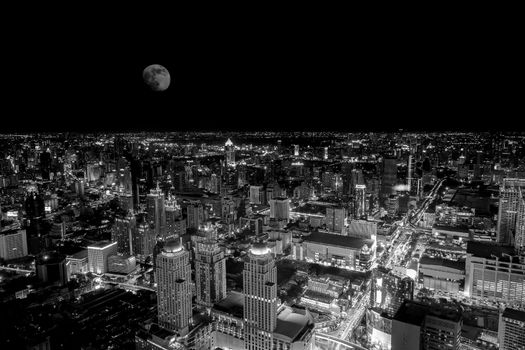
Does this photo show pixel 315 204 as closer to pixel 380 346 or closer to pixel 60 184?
pixel 380 346

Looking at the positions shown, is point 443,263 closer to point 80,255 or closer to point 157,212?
point 157,212

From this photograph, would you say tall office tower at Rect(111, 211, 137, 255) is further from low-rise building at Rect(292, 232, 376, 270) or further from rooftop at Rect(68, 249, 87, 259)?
low-rise building at Rect(292, 232, 376, 270)

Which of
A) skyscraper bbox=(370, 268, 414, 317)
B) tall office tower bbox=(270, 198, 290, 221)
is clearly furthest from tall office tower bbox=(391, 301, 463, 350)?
tall office tower bbox=(270, 198, 290, 221)

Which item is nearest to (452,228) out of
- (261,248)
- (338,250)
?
(338,250)

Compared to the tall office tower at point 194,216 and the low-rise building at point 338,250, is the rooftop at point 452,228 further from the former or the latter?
the tall office tower at point 194,216

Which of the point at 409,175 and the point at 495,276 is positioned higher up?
the point at 409,175

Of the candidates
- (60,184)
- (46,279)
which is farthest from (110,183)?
(46,279)
